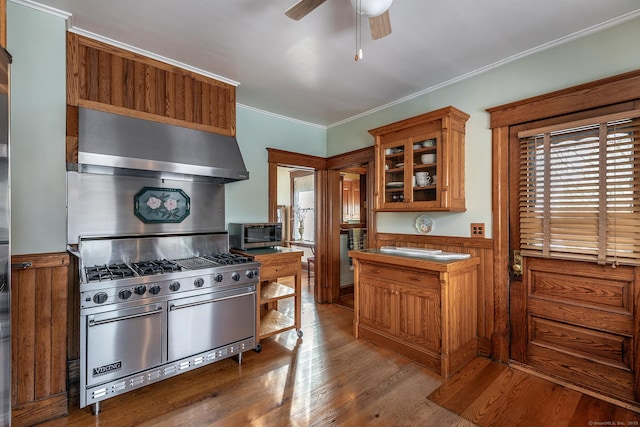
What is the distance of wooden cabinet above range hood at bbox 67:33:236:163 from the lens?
2.23 meters

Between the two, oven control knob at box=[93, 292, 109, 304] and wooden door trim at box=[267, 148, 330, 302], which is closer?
oven control knob at box=[93, 292, 109, 304]

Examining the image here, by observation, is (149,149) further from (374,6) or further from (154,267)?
(374,6)

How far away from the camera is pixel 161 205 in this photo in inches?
113

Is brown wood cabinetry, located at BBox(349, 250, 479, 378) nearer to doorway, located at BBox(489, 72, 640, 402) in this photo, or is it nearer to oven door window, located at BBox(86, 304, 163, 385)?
doorway, located at BBox(489, 72, 640, 402)

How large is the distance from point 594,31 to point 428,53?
44.3 inches

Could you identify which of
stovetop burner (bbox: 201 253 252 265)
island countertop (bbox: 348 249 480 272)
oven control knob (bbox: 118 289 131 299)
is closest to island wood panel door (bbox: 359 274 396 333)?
island countertop (bbox: 348 249 480 272)

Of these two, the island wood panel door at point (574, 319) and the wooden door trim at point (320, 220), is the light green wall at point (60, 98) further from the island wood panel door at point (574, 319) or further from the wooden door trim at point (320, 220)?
the wooden door trim at point (320, 220)

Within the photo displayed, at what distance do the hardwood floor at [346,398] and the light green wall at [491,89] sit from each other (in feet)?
4.17

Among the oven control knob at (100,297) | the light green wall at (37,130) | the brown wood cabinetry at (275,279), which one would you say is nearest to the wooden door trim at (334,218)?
the brown wood cabinetry at (275,279)

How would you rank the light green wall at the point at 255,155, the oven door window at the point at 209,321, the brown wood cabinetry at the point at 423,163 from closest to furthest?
the oven door window at the point at 209,321, the brown wood cabinetry at the point at 423,163, the light green wall at the point at 255,155

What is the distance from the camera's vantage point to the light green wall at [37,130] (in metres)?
1.94

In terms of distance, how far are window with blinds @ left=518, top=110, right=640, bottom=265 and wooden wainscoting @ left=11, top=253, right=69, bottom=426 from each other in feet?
11.4

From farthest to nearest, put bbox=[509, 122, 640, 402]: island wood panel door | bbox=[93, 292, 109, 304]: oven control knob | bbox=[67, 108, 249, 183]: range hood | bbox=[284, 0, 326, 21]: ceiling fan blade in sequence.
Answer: bbox=[67, 108, 249, 183]: range hood → bbox=[509, 122, 640, 402]: island wood panel door → bbox=[93, 292, 109, 304]: oven control knob → bbox=[284, 0, 326, 21]: ceiling fan blade

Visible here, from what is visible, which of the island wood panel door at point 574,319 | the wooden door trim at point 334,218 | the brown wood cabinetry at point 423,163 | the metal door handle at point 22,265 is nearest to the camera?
the metal door handle at point 22,265
